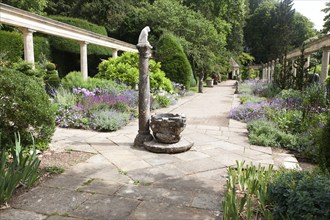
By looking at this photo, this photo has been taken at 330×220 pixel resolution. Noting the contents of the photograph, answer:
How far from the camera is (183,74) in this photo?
15.7 meters

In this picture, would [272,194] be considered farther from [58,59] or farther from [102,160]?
[58,59]

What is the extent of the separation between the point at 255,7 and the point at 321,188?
54038mm

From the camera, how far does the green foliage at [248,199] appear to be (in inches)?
91.9

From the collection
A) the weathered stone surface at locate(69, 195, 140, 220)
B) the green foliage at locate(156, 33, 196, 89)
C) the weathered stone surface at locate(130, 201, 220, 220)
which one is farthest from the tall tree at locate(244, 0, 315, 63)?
the weathered stone surface at locate(69, 195, 140, 220)

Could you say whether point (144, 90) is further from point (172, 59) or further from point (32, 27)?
point (172, 59)

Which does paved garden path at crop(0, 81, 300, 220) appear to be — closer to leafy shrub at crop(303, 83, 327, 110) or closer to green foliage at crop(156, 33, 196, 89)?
leafy shrub at crop(303, 83, 327, 110)

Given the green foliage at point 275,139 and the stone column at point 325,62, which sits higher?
the stone column at point 325,62

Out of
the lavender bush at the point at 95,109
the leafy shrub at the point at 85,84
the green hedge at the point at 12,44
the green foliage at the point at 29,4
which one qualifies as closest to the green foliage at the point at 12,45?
the green hedge at the point at 12,44

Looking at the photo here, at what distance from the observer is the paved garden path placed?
8.52 feet

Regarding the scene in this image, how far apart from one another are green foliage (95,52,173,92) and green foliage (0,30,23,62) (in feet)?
16.9

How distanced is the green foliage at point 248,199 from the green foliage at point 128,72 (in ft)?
28.1

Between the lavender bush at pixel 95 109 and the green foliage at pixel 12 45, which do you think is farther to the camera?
the green foliage at pixel 12 45

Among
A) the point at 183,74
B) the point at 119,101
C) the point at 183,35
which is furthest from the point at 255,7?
the point at 119,101

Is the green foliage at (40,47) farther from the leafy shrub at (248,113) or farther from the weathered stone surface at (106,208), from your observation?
the weathered stone surface at (106,208)
